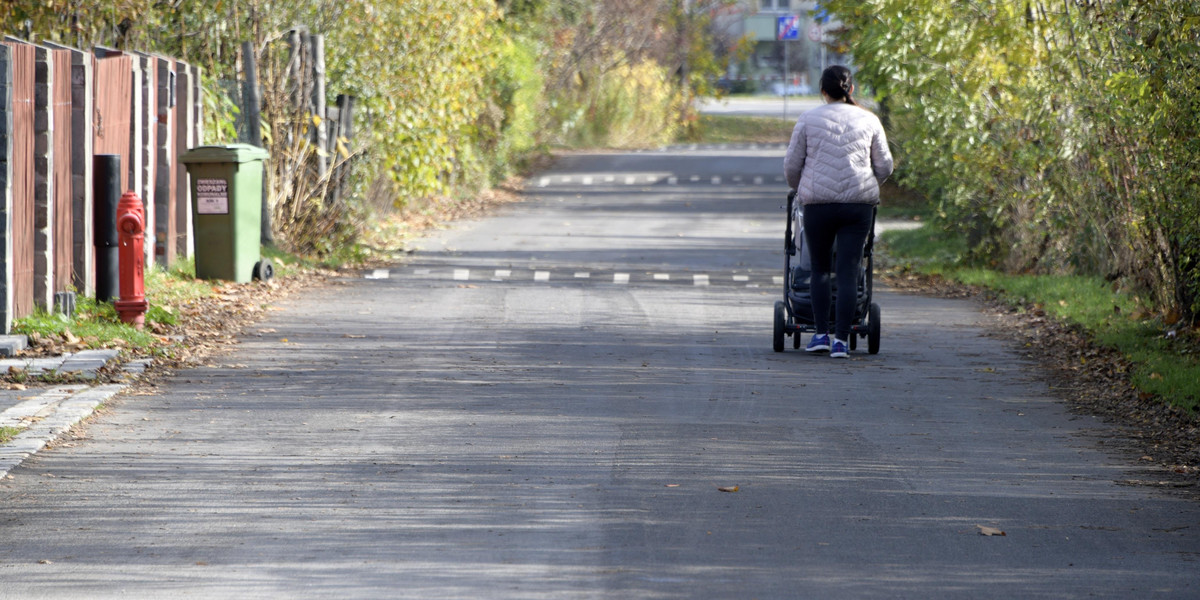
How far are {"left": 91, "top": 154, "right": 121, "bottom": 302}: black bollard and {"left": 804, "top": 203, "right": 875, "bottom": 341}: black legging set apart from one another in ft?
16.2

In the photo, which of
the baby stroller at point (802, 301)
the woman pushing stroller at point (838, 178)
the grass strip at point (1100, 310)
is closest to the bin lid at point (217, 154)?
the baby stroller at point (802, 301)

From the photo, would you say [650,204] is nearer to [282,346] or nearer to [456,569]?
[282,346]

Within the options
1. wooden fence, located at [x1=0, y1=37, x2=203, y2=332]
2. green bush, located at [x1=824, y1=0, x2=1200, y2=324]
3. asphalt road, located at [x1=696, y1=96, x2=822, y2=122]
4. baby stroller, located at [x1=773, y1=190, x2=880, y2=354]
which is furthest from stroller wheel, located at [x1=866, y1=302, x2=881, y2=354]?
asphalt road, located at [x1=696, y1=96, x2=822, y2=122]

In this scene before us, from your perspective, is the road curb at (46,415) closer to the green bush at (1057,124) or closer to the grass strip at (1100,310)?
the grass strip at (1100,310)

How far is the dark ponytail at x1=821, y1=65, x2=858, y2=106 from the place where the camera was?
32.7 ft

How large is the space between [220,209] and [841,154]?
20.7 feet

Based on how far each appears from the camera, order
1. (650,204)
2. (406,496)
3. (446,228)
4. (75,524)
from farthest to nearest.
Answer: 1. (650,204)
2. (446,228)
3. (406,496)
4. (75,524)

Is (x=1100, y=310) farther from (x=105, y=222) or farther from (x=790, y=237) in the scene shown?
(x=105, y=222)

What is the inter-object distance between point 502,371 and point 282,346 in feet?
6.10

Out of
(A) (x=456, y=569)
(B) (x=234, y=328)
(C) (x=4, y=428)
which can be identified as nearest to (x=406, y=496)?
(A) (x=456, y=569)

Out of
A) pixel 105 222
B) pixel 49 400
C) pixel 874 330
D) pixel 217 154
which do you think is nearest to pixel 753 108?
pixel 217 154

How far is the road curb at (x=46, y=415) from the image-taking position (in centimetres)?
695

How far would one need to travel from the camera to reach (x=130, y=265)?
35.3 ft

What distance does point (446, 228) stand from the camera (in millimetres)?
22266
